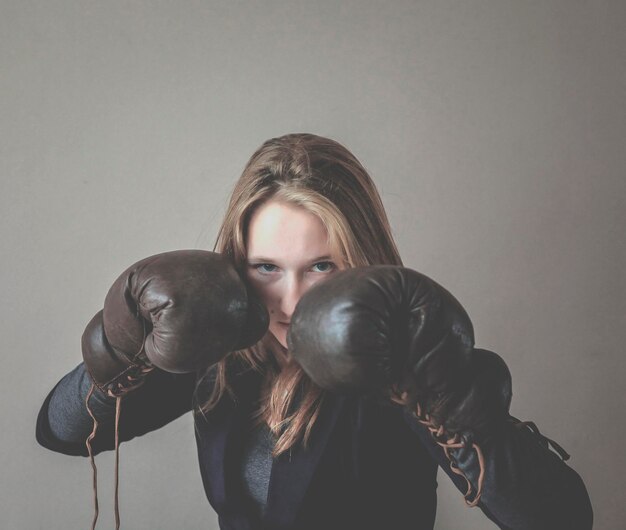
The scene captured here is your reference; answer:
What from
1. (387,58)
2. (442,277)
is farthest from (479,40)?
(442,277)

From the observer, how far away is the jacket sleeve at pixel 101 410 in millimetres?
853

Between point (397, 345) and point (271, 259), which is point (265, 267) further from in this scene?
point (397, 345)

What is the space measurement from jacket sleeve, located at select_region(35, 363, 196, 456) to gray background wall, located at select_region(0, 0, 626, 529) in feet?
1.05

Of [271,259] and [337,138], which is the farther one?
[337,138]

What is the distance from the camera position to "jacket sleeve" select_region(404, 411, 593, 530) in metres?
0.65

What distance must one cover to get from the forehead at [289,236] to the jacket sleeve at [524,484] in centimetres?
32

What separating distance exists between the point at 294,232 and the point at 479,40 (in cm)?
73

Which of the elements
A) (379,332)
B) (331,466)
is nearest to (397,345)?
(379,332)

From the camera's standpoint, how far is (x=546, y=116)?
1257mm

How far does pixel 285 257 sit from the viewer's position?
2.58 ft

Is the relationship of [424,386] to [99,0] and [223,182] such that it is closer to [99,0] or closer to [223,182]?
[223,182]

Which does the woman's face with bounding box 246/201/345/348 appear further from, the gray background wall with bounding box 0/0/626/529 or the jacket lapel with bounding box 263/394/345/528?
the gray background wall with bounding box 0/0/626/529

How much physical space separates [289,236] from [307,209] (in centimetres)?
5

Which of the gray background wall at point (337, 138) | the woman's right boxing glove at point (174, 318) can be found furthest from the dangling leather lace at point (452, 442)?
the gray background wall at point (337, 138)
